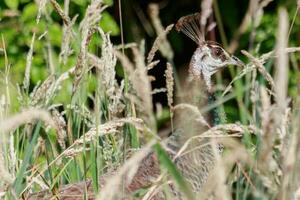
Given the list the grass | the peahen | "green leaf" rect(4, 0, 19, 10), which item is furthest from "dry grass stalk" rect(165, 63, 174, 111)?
"green leaf" rect(4, 0, 19, 10)

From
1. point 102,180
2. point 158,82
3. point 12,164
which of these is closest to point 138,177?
point 102,180

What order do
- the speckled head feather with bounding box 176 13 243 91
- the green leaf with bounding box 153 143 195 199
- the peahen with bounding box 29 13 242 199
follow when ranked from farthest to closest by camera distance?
the speckled head feather with bounding box 176 13 243 91 < the peahen with bounding box 29 13 242 199 < the green leaf with bounding box 153 143 195 199

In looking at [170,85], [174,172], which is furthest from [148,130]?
[170,85]

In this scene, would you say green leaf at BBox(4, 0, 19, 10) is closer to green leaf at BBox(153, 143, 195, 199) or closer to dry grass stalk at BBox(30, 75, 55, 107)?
dry grass stalk at BBox(30, 75, 55, 107)

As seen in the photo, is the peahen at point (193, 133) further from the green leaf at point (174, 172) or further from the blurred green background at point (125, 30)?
the green leaf at point (174, 172)

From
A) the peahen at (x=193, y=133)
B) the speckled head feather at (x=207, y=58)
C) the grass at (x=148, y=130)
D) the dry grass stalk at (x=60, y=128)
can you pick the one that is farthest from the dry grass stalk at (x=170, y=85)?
the speckled head feather at (x=207, y=58)

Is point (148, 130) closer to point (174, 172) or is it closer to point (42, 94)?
point (174, 172)

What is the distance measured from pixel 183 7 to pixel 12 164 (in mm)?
4087

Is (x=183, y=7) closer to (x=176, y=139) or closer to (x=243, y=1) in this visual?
(x=243, y=1)

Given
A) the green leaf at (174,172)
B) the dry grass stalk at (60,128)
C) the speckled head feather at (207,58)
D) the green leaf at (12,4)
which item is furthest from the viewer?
the green leaf at (12,4)

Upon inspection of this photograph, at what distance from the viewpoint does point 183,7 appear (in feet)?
22.2

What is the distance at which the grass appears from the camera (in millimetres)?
1658

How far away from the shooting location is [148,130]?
1699 millimetres

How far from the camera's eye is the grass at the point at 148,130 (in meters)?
1.66
